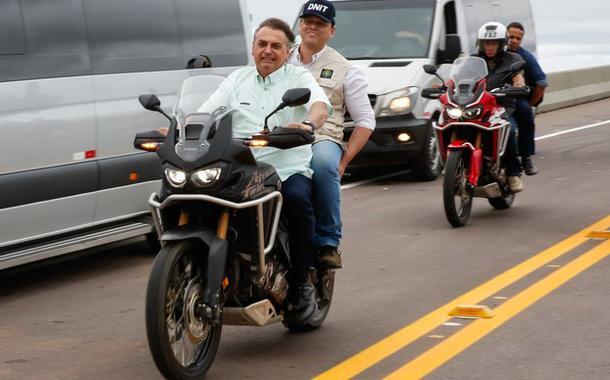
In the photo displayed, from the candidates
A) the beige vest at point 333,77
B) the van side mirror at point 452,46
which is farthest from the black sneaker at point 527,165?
the beige vest at point 333,77

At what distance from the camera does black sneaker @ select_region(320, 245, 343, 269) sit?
762 cm

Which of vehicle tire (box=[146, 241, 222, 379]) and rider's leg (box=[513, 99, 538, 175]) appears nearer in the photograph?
vehicle tire (box=[146, 241, 222, 379])

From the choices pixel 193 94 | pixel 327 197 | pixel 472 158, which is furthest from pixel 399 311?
pixel 472 158

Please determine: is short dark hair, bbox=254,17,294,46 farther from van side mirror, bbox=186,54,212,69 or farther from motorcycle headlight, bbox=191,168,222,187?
van side mirror, bbox=186,54,212,69

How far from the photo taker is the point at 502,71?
1301 centimetres

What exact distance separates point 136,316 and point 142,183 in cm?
215

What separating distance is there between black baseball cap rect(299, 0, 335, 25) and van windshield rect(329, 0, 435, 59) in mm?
8381

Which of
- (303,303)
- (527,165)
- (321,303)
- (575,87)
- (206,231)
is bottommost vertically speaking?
(575,87)

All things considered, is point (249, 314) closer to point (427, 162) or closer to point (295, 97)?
point (295, 97)

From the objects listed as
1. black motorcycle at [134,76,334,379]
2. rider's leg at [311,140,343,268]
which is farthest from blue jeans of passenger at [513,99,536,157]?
black motorcycle at [134,76,334,379]

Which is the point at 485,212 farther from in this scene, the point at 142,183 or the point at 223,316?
the point at 223,316

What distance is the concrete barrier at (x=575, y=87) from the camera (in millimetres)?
28233

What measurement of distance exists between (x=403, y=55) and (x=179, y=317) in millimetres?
10173

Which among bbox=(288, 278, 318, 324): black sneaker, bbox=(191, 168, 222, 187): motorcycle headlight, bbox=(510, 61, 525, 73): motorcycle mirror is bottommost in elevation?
bbox=(288, 278, 318, 324): black sneaker
